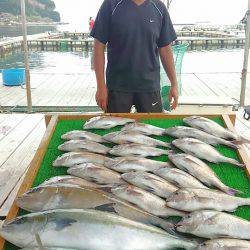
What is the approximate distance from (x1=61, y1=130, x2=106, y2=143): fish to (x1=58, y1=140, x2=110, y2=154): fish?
0.33 feet

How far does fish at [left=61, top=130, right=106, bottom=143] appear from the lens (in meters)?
2.78

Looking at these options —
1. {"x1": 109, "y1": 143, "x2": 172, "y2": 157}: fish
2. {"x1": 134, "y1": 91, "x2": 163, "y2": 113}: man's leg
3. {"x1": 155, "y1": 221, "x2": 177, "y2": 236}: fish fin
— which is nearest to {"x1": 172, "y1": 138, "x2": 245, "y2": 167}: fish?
{"x1": 109, "y1": 143, "x2": 172, "y2": 157}: fish

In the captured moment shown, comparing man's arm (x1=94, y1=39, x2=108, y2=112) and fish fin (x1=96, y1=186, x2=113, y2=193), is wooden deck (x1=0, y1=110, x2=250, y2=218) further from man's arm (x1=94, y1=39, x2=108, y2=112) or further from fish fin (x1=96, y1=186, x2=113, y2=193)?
man's arm (x1=94, y1=39, x2=108, y2=112)

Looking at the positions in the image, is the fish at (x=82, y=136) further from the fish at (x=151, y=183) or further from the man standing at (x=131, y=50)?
the man standing at (x=131, y=50)

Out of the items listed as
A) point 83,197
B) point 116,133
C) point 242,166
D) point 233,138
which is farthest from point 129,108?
point 83,197

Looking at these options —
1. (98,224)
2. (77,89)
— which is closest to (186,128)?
(98,224)

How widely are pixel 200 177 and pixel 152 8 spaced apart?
194 centimetres

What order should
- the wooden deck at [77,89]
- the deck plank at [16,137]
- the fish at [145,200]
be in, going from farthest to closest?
1. the wooden deck at [77,89]
2. the deck plank at [16,137]
3. the fish at [145,200]

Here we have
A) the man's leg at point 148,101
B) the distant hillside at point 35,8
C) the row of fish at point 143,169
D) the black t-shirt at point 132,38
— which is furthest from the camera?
the distant hillside at point 35,8

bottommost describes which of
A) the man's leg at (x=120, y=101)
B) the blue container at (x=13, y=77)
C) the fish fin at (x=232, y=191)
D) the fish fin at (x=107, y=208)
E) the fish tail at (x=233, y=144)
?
the blue container at (x=13, y=77)

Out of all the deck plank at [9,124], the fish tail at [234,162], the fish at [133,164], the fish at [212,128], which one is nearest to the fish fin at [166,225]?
the fish at [133,164]

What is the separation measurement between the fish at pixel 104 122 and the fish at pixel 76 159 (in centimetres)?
60

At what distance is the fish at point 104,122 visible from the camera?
9.96 feet

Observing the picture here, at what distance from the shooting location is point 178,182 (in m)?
2.15
